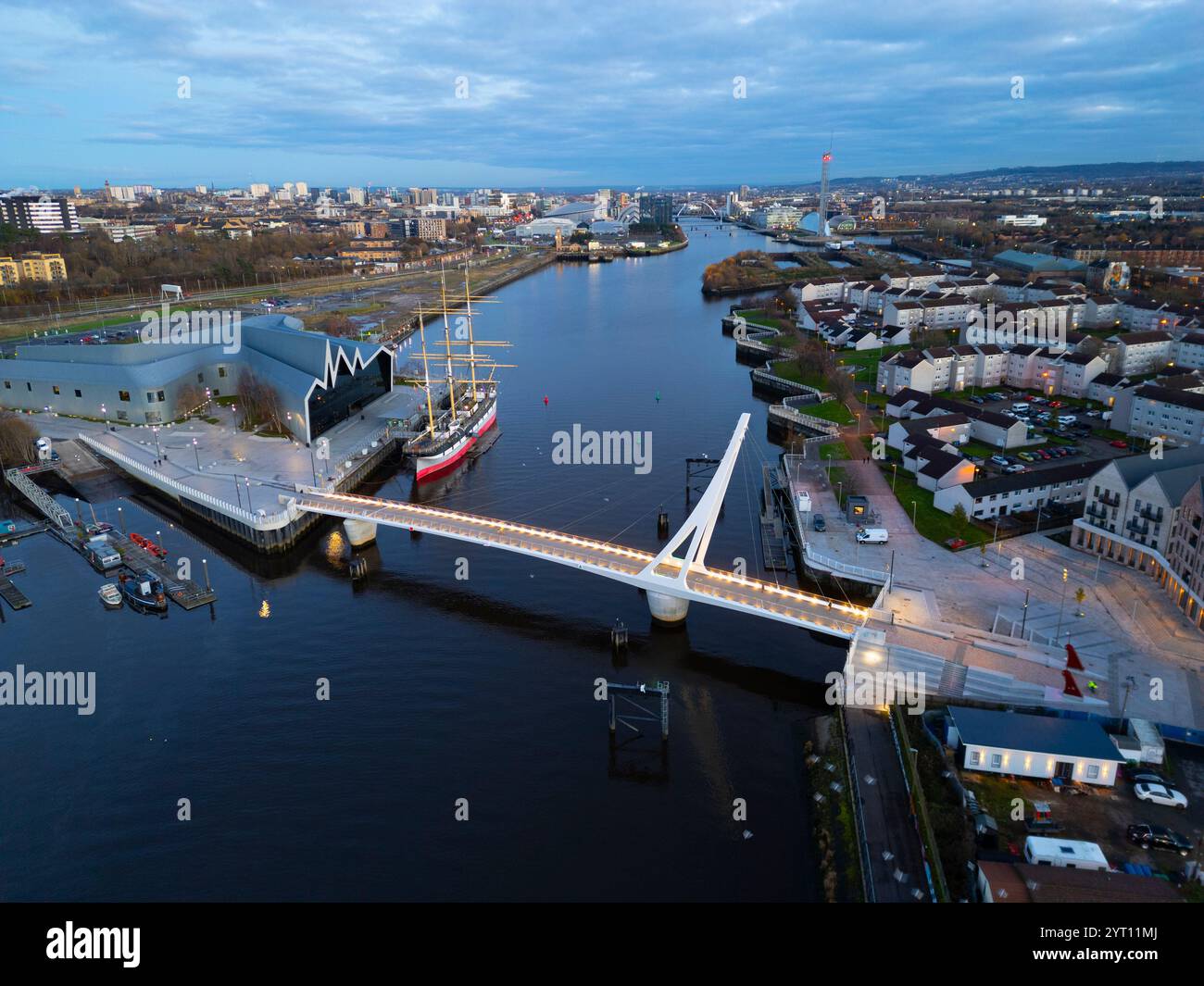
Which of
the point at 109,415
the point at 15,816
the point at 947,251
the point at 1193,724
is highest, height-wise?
the point at 947,251

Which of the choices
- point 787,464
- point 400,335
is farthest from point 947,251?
point 787,464

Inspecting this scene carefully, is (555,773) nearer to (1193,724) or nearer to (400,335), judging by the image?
(1193,724)

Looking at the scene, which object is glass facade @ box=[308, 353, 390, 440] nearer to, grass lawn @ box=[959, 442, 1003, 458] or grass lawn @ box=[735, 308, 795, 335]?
grass lawn @ box=[959, 442, 1003, 458]

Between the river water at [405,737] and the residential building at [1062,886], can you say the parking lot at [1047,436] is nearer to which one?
the river water at [405,737]

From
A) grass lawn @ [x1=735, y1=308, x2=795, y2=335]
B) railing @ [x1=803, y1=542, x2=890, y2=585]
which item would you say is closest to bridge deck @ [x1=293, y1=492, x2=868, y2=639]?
railing @ [x1=803, y1=542, x2=890, y2=585]

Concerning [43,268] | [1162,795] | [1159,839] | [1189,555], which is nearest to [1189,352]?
[1189,555]

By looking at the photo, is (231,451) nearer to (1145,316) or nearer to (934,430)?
(934,430)
